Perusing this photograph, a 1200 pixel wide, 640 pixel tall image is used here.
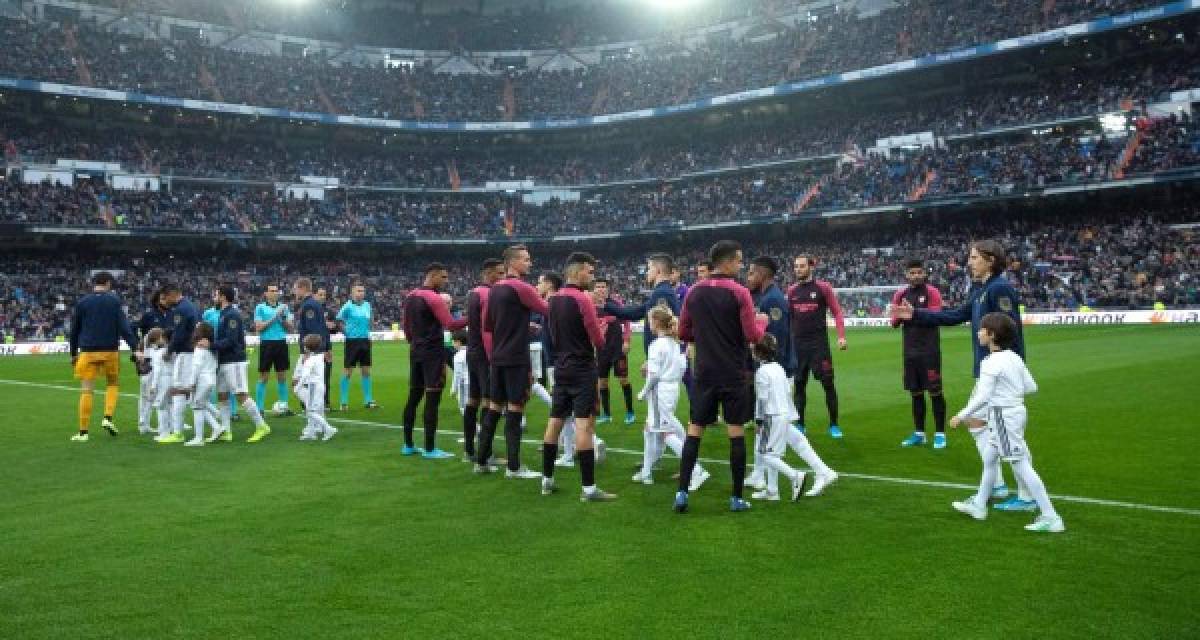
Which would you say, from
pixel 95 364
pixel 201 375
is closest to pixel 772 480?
pixel 201 375

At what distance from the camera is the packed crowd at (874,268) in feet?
121

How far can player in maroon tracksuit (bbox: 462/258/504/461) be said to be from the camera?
9.70 metres

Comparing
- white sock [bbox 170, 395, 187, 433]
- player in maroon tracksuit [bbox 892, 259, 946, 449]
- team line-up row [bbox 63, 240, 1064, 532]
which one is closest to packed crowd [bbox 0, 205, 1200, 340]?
player in maroon tracksuit [bbox 892, 259, 946, 449]

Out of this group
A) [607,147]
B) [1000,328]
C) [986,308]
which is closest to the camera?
[1000,328]

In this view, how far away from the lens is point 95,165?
50375mm

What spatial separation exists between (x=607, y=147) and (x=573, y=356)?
197 ft

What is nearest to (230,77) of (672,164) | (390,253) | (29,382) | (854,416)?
(390,253)

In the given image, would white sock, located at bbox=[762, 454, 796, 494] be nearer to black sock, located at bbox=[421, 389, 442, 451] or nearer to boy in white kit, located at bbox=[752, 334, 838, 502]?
boy in white kit, located at bbox=[752, 334, 838, 502]

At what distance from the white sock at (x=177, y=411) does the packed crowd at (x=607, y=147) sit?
43.7m

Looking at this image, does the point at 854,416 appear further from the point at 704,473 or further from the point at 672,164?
the point at 672,164

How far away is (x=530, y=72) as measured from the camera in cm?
6962

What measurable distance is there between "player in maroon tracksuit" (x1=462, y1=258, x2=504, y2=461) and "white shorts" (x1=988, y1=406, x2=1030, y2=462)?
5.17 m

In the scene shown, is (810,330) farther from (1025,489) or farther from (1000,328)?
(1025,489)

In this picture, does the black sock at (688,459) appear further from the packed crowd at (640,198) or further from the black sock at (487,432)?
the packed crowd at (640,198)
